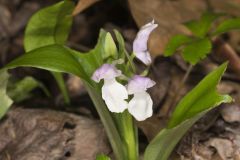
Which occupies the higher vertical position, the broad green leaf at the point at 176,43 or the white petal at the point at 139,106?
the white petal at the point at 139,106

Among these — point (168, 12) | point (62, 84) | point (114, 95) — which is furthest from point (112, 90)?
point (168, 12)

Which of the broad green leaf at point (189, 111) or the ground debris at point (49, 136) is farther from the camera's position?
the ground debris at point (49, 136)

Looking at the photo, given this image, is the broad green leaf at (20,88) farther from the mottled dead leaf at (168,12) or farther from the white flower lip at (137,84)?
the white flower lip at (137,84)

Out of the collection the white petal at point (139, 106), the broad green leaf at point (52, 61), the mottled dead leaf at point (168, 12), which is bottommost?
Answer: the mottled dead leaf at point (168, 12)

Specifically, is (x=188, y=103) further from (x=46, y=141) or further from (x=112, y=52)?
(x=46, y=141)

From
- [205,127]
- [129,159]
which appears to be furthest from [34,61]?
[205,127]

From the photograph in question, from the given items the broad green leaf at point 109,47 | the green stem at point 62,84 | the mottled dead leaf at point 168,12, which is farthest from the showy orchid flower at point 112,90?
the mottled dead leaf at point 168,12

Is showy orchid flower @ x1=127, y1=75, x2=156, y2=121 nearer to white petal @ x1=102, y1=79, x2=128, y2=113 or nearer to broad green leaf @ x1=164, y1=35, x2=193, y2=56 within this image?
white petal @ x1=102, y1=79, x2=128, y2=113

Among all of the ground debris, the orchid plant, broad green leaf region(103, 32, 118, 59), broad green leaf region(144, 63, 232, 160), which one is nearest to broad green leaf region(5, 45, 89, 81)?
the orchid plant
